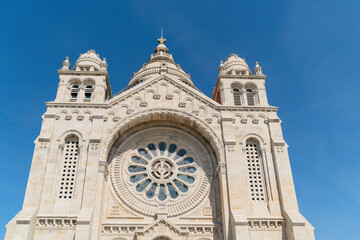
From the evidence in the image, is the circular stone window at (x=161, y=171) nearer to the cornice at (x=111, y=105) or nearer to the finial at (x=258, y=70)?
the cornice at (x=111, y=105)

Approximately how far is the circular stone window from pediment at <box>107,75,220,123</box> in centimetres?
197

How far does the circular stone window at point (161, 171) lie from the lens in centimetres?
2439

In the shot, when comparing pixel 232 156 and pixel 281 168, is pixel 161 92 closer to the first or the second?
pixel 232 156

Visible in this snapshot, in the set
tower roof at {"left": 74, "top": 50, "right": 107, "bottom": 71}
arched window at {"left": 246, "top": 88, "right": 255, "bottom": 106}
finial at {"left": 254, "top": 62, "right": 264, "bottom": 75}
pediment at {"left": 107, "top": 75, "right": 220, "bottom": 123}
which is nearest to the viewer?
pediment at {"left": 107, "top": 75, "right": 220, "bottom": 123}

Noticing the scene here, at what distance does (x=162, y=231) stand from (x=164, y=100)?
33.0 feet

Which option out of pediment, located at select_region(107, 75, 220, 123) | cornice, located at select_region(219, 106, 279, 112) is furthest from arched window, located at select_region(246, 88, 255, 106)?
pediment, located at select_region(107, 75, 220, 123)

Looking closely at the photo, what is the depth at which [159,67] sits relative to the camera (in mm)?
38625

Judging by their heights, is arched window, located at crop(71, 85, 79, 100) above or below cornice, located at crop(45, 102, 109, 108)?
above

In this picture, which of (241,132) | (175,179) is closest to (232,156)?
(241,132)

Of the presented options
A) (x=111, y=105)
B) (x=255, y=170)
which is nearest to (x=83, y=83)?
(x=111, y=105)

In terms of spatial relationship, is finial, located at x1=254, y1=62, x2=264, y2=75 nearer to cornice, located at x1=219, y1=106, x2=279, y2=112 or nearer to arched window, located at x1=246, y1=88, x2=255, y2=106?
arched window, located at x1=246, y1=88, x2=255, y2=106

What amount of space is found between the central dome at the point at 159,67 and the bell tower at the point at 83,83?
28.9 feet

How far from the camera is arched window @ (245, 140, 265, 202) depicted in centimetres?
2368

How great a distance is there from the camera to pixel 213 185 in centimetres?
2520
